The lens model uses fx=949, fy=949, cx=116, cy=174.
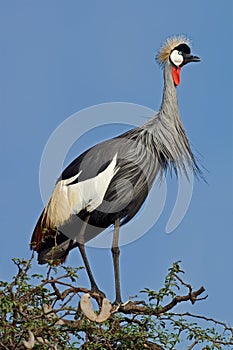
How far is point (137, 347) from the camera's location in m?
5.16

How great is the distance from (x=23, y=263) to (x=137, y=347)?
838 mm

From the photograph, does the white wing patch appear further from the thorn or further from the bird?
the thorn

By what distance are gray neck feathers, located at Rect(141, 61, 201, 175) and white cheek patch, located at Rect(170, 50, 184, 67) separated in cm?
17

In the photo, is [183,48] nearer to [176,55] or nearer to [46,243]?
[176,55]

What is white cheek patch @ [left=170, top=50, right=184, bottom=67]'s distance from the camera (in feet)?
25.4

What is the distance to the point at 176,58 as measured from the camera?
7742 mm

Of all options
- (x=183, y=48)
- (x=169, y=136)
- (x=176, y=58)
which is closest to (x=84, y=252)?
(x=169, y=136)

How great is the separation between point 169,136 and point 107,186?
0.68 m

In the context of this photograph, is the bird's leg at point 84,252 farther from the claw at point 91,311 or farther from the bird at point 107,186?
the claw at point 91,311

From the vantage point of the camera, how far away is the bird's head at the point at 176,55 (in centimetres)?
771

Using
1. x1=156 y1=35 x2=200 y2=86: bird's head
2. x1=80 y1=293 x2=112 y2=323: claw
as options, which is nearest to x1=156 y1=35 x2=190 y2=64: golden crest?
x1=156 y1=35 x2=200 y2=86: bird's head

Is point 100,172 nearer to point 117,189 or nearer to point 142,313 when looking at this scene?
point 117,189

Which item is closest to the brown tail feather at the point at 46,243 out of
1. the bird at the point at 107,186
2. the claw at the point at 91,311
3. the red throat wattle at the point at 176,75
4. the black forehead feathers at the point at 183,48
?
the bird at the point at 107,186

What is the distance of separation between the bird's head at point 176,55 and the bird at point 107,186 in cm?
60
